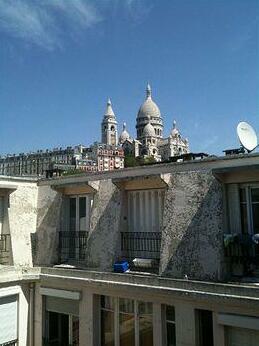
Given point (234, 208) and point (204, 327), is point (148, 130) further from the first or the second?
point (204, 327)

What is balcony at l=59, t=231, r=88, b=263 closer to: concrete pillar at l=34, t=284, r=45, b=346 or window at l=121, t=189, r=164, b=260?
concrete pillar at l=34, t=284, r=45, b=346

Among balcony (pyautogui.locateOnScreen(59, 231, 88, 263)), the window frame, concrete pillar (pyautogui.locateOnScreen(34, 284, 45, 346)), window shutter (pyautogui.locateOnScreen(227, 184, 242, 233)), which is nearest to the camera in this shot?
the window frame

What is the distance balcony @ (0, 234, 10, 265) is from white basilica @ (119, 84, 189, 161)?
484 feet

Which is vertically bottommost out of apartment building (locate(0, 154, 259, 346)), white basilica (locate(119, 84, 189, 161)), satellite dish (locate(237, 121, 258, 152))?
apartment building (locate(0, 154, 259, 346))

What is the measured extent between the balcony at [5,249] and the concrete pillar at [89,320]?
12.2 ft

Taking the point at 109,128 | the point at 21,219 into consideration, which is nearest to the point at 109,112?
the point at 109,128

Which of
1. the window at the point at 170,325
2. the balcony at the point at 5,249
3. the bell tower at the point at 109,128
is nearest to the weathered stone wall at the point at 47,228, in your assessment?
the balcony at the point at 5,249

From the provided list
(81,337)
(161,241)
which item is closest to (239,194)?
(161,241)

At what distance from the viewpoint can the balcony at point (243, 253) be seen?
33.4 ft

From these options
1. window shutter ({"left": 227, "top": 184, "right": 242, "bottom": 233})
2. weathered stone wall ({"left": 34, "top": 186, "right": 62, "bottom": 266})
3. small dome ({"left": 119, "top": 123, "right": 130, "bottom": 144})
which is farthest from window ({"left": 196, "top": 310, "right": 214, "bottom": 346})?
→ small dome ({"left": 119, "top": 123, "right": 130, "bottom": 144})

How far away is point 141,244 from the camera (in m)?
12.6

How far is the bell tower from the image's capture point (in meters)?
183

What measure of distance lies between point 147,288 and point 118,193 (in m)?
3.46

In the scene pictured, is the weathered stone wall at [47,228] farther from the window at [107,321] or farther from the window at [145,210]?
the window at [145,210]
